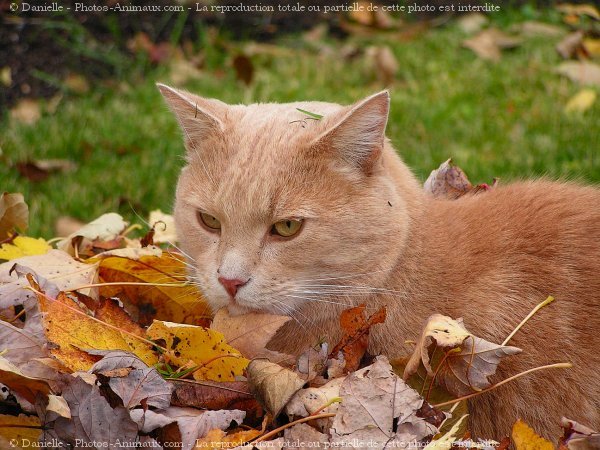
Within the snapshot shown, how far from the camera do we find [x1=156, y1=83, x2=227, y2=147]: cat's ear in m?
2.38

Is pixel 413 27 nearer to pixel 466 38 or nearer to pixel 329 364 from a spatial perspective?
pixel 466 38

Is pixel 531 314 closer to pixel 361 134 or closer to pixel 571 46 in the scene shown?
pixel 361 134

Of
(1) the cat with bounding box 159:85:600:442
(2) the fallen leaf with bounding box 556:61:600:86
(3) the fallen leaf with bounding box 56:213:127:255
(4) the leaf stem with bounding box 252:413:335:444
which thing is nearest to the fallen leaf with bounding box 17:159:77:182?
(3) the fallen leaf with bounding box 56:213:127:255

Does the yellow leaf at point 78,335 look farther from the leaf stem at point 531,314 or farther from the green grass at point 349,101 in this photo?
the green grass at point 349,101

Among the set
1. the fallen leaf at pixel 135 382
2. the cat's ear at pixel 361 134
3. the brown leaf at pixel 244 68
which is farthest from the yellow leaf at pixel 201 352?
the brown leaf at pixel 244 68

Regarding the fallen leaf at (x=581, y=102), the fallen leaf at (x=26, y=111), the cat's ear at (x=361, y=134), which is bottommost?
the fallen leaf at (x=26, y=111)

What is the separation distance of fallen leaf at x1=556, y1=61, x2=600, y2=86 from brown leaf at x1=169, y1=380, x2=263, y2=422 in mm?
3792

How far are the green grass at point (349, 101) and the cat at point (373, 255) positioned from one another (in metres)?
1.43

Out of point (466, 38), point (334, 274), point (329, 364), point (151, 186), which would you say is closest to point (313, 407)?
point (329, 364)

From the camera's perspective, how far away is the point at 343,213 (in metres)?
2.25

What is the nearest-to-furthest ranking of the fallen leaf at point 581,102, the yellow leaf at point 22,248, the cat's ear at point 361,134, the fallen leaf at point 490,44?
1. the cat's ear at point 361,134
2. the yellow leaf at point 22,248
3. the fallen leaf at point 581,102
4. the fallen leaf at point 490,44

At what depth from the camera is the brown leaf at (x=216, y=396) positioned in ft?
6.69

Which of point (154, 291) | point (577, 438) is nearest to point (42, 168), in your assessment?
point (154, 291)

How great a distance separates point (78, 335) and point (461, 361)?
1003mm
